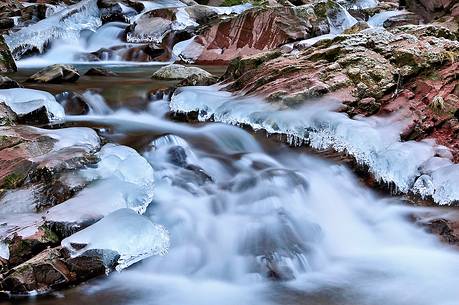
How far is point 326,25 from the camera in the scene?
40.5ft

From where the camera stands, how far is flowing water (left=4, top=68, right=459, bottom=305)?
12.1 feet

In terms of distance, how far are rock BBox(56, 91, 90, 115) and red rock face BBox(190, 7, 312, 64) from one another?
4.74m

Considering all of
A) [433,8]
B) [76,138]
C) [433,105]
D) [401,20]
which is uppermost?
[433,105]

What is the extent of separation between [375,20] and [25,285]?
13.5 m

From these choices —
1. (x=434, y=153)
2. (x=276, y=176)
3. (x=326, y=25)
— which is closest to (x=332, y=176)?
(x=276, y=176)

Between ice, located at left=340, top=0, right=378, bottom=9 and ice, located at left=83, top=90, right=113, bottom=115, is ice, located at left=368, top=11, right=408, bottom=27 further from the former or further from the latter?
ice, located at left=83, top=90, right=113, bottom=115

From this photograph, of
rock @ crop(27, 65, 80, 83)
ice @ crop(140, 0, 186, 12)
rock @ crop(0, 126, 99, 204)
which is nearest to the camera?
rock @ crop(0, 126, 99, 204)

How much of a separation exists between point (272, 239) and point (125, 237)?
3.86 ft

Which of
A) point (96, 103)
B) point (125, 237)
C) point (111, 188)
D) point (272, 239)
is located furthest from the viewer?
point (96, 103)

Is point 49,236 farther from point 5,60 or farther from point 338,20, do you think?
point 338,20

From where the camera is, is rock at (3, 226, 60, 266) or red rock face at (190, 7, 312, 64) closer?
rock at (3, 226, 60, 266)

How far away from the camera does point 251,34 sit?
1132 centimetres

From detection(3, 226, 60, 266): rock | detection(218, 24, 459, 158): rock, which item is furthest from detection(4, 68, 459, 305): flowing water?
detection(218, 24, 459, 158): rock

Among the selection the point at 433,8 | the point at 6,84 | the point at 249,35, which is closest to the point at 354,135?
the point at 6,84
